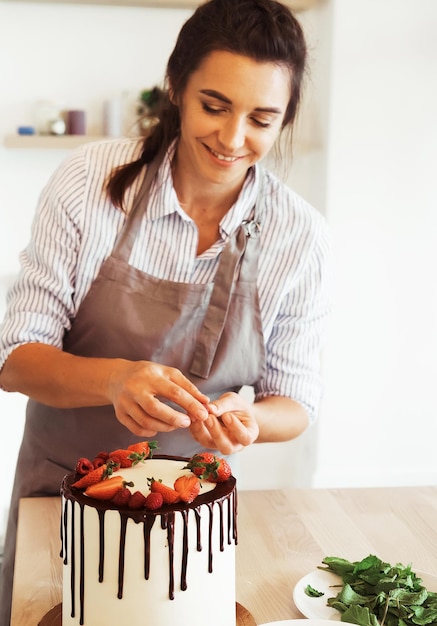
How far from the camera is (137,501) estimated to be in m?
1.09

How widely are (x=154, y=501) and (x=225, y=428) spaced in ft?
0.97

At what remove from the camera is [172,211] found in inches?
67.2

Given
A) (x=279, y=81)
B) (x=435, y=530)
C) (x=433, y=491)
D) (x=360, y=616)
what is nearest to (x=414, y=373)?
(x=433, y=491)

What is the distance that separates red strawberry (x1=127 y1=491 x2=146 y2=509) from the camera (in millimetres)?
1085

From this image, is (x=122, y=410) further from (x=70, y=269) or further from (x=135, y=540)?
(x=70, y=269)

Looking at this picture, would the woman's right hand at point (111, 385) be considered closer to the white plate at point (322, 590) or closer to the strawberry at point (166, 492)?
the strawberry at point (166, 492)

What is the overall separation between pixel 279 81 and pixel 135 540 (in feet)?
2.86

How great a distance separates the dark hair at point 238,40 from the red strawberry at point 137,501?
29.6 inches

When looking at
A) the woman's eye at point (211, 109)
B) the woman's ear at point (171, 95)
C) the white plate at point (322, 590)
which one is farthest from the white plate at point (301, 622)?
the woman's ear at point (171, 95)

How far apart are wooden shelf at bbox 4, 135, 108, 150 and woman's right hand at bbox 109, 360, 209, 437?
207 centimetres

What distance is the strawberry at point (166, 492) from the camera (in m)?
1.11

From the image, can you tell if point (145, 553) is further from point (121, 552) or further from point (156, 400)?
point (156, 400)

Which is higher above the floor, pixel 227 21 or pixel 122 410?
pixel 227 21

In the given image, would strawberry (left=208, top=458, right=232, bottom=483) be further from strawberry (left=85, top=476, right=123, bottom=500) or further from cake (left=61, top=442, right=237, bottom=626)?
strawberry (left=85, top=476, right=123, bottom=500)
